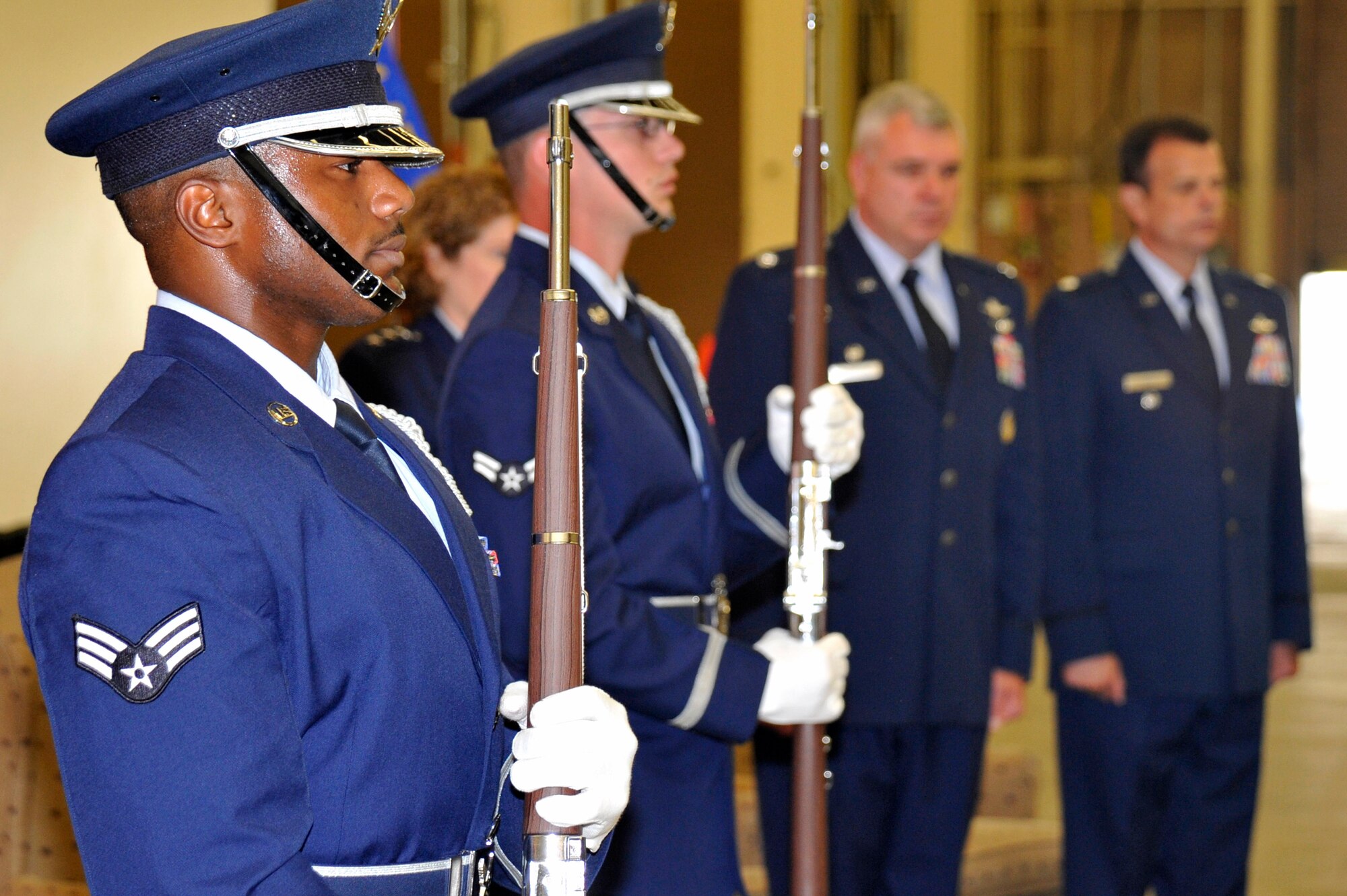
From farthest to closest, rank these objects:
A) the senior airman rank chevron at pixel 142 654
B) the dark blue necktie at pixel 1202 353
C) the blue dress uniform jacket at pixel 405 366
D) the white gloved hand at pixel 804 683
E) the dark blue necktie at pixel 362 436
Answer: the dark blue necktie at pixel 1202 353, the blue dress uniform jacket at pixel 405 366, the white gloved hand at pixel 804 683, the dark blue necktie at pixel 362 436, the senior airman rank chevron at pixel 142 654

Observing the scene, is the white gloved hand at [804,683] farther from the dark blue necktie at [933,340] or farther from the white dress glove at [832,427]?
the dark blue necktie at [933,340]

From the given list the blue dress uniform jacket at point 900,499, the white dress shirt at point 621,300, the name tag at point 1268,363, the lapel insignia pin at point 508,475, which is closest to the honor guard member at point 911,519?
the blue dress uniform jacket at point 900,499

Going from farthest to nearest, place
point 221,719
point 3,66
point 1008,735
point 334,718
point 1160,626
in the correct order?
point 1008,735 → point 1160,626 → point 3,66 → point 334,718 → point 221,719

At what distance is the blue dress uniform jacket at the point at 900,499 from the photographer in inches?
110

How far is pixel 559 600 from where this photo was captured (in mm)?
1271

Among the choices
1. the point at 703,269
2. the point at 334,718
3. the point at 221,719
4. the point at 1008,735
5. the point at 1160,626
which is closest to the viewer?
the point at 221,719

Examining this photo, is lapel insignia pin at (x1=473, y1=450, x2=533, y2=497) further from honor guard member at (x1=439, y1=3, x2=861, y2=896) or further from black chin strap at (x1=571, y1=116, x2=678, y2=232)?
black chin strap at (x1=571, y1=116, x2=678, y2=232)

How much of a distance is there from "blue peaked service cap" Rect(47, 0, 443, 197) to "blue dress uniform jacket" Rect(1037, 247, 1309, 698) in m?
2.10

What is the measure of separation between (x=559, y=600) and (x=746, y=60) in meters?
4.52

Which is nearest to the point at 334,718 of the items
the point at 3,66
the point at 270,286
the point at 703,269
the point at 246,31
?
the point at 270,286

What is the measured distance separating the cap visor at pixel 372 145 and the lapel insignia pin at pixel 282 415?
0.21m

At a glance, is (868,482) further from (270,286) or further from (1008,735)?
(1008,735)

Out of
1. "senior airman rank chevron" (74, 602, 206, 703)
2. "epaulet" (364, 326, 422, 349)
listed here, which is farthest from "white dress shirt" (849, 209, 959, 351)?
"senior airman rank chevron" (74, 602, 206, 703)

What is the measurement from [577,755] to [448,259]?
2.22m
